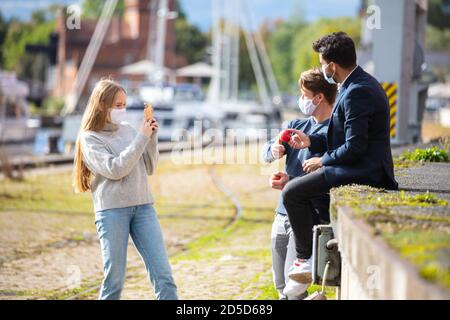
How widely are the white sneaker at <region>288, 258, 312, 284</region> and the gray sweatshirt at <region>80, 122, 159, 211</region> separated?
1.06 metres

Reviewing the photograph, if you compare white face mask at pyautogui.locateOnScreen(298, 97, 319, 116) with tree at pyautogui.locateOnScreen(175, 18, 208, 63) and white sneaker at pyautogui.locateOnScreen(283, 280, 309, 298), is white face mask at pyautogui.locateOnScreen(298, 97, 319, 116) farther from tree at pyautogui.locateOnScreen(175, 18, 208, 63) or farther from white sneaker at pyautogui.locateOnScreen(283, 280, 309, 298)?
tree at pyautogui.locateOnScreen(175, 18, 208, 63)

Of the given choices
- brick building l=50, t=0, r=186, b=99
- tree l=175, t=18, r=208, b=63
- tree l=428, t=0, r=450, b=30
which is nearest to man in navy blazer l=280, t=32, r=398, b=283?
tree l=428, t=0, r=450, b=30

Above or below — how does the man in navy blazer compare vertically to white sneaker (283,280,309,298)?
above

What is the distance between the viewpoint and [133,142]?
5898mm

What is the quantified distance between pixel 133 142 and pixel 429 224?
205 centimetres

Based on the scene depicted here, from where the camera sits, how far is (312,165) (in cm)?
606

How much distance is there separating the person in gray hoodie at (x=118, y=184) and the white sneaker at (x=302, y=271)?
0.81 metres

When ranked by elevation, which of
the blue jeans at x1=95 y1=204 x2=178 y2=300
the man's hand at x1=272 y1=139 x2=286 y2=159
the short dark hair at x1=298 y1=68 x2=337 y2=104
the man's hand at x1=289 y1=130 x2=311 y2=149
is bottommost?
the blue jeans at x1=95 y1=204 x2=178 y2=300

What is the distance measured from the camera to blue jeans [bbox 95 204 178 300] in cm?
587

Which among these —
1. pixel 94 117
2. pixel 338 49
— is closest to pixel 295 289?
pixel 338 49

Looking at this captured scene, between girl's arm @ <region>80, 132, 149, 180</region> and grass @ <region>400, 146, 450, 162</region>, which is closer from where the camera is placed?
girl's arm @ <region>80, 132, 149, 180</region>

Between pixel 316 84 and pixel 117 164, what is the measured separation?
1584 mm
